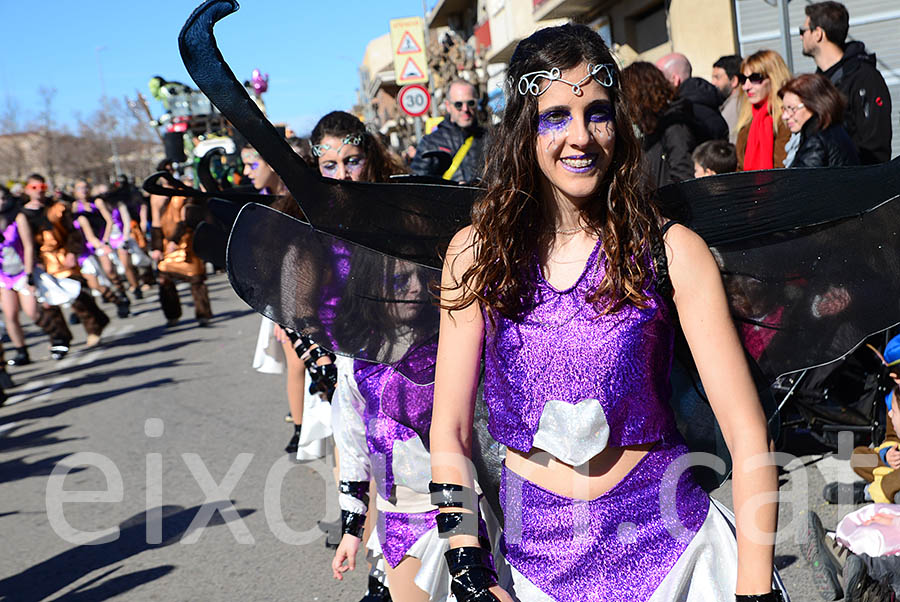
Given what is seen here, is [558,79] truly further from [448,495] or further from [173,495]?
[173,495]

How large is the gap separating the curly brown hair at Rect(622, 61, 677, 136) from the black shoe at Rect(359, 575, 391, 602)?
11.6 ft

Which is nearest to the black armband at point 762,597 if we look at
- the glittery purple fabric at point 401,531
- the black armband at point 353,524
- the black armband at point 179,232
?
the glittery purple fabric at point 401,531

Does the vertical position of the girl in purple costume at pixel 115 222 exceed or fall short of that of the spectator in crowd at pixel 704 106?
it falls short

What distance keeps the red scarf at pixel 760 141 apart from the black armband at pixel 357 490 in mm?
3701

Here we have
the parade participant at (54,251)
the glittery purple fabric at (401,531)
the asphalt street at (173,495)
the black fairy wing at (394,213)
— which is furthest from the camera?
the parade participant at (54,251)

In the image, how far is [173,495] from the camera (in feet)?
19.2

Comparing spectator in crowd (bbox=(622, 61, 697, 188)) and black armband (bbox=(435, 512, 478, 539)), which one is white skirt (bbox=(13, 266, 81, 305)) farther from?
black armband (bbox=(435, 512, 478, 539))

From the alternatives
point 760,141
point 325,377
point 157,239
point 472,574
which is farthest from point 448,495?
point 157,239

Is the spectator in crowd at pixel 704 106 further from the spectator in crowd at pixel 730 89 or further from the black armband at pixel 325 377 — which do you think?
the black armband at pixel 325 377

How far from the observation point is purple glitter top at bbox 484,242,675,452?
1.89 meters

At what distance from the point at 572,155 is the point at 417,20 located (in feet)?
61.5

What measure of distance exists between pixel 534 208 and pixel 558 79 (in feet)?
0.94

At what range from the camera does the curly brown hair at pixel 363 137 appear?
12.7ft

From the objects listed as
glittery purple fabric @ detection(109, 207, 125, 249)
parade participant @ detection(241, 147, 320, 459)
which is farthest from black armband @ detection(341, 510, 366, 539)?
glittery purple fabric @ detection(109, 207, 125, 249)
